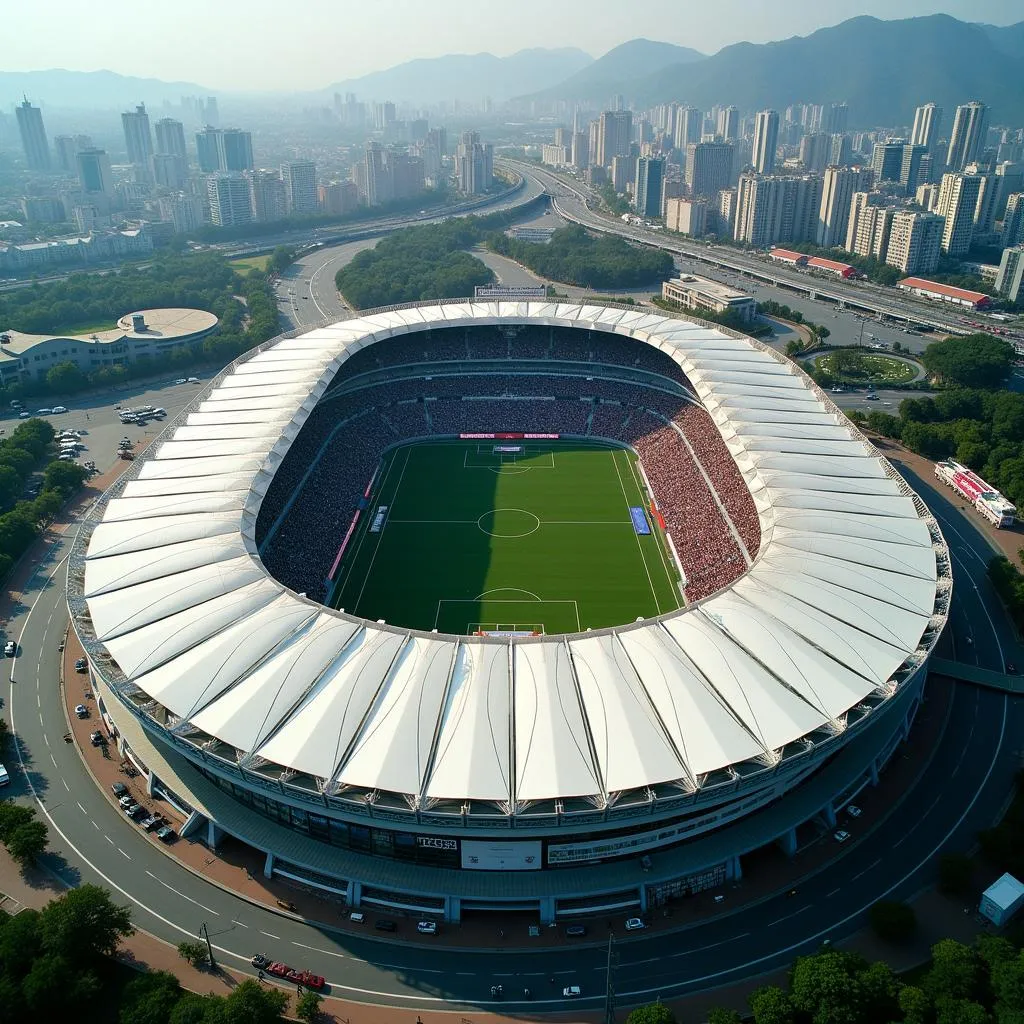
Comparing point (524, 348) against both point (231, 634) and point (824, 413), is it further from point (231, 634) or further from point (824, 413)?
point (231, 634)

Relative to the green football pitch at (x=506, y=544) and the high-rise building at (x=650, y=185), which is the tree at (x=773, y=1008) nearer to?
the green football pitch at (x=506, y=544)

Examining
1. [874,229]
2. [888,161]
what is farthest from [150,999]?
[888,161]

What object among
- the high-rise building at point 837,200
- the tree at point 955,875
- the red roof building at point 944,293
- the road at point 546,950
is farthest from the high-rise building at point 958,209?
the tree at point 955,875

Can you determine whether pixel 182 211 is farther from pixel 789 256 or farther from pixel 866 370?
pixel 866 370

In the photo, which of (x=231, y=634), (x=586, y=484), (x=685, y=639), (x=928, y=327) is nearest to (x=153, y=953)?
(x=231, y=634)

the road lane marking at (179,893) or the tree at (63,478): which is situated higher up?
the tree at (63,478)
